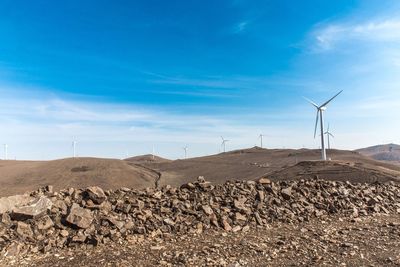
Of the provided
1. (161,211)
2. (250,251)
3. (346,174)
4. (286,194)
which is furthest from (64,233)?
(346,174)

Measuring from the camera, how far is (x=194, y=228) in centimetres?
1158

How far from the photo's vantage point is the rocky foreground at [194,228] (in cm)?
947

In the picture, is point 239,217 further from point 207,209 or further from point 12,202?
point 12,202

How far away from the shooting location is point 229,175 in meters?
68.2

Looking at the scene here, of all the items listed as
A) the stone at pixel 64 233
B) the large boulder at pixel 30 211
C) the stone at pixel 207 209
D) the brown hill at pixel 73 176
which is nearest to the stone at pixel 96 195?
the large boulder at pixel 30 211

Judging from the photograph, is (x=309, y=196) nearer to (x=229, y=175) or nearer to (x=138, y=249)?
(x=138, y=249)

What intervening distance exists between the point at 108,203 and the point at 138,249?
2.81 meters

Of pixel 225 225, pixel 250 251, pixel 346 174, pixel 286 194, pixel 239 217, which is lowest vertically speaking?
pixel 250 251

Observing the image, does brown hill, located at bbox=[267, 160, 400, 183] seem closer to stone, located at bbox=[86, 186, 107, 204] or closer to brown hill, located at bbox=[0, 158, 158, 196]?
stone, located at bbox=[86, 186, 107, 204]

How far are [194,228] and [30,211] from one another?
477cm

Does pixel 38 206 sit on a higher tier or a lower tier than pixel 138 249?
higher

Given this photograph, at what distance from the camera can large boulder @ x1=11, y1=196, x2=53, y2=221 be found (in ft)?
35.9

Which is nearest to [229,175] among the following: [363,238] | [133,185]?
[133,185]

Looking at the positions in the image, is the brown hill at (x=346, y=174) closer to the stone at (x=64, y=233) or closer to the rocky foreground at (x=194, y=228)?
the rocky foreground at (x=194, y=228)
